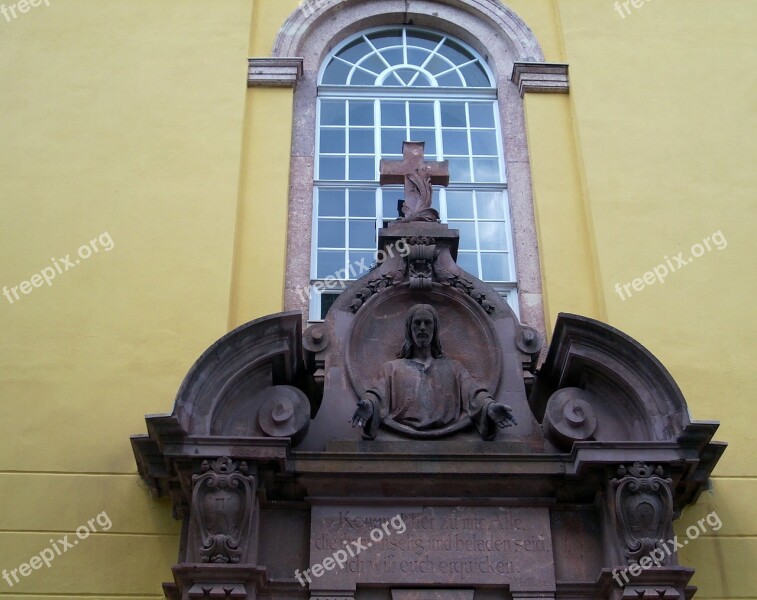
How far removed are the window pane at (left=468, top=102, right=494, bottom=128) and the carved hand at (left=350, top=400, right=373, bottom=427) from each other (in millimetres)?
4496

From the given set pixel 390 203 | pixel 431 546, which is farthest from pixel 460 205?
pixel 431 546

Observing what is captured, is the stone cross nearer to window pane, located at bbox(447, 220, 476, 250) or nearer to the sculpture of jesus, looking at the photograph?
the sculpture of jesus

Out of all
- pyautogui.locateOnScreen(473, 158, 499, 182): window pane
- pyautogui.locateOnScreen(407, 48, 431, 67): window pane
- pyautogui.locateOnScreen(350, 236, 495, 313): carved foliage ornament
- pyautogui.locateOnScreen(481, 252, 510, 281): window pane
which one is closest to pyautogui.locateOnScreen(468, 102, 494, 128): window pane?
pyautogui.locateOnScreen(473, 158, 499, 182): window pane

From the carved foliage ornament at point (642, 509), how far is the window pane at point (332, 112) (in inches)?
207

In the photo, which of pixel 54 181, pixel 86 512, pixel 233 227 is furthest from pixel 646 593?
pixel 54 181

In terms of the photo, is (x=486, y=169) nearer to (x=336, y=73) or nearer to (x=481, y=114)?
(x=481, y=114)

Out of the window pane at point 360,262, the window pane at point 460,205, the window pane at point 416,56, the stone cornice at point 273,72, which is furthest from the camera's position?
the window pane at point 416,56

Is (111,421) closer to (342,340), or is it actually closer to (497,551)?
(342,340)

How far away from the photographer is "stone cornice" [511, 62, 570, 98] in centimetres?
1099

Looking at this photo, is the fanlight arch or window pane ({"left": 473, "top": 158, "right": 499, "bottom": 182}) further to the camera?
the fanlight arch

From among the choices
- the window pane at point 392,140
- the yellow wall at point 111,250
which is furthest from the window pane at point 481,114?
the yellow wall at point 111,250

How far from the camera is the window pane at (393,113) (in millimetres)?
11273

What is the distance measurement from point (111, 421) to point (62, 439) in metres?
0.39

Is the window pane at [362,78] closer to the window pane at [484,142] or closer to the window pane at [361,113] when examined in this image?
the window pane at [361,113]
